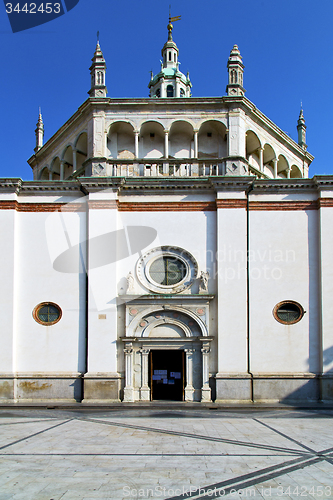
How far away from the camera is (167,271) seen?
20.7 meters

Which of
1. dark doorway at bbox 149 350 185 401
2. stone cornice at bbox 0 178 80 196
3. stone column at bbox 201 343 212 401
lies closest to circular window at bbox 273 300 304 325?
stone column at bbox 201 343 212 401

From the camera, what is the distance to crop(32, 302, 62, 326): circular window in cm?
2036

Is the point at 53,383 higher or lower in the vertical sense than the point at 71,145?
lower

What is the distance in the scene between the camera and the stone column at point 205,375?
1938 cm

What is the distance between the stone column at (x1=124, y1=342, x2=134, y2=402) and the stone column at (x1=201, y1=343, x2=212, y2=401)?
3030 mm

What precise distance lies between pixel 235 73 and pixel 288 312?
12.0 meters

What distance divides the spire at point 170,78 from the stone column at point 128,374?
15746 millimetres

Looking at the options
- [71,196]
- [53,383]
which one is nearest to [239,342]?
[53,383]

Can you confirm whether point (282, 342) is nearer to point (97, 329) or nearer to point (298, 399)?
point (298, 399)

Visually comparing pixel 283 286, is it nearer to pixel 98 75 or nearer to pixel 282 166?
pixel 282 166

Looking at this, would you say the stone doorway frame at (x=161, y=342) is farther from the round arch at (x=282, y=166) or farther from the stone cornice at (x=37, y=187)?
the round arch at (x=282, y=166)

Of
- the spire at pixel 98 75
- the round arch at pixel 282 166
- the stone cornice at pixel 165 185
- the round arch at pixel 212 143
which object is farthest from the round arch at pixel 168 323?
the round arch at pixel 282 166

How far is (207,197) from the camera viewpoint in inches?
824

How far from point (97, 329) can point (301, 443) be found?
1004cm
